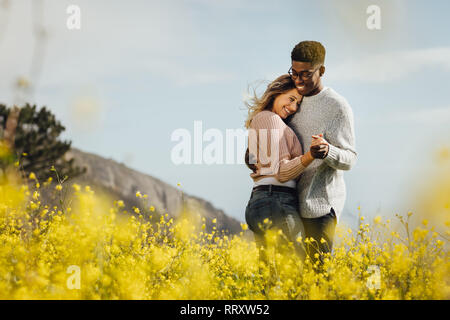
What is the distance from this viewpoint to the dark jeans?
362 centimetres

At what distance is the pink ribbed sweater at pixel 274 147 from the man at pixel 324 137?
0.58 ft

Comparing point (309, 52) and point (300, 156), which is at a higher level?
point (309, 52)

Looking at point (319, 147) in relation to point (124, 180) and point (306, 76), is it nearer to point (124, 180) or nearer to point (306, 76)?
point (306, 76)

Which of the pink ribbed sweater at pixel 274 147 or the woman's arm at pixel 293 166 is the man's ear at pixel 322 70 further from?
the woman's arm at pixel 293 166

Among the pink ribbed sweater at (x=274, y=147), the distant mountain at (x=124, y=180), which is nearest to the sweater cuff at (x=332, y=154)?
the pink ribbed sweater at (x=274, y=147)

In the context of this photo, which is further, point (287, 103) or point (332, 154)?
point (287, 103)

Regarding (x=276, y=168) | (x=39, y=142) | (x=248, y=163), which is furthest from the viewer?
(x=39, y=142)

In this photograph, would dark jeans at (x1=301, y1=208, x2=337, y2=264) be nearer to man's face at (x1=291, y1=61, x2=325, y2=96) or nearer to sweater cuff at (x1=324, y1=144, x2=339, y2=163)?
sweater cuff at (x1=324, y1=144, x2=339, y2=163)

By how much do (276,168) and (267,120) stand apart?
41cm

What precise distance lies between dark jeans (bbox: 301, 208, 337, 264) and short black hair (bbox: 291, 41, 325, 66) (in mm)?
1251

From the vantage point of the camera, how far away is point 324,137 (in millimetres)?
3602

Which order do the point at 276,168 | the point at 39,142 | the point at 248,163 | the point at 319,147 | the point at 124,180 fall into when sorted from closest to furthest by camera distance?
the point at 319,147
the point at 276,168
the point at 248,163
the point at 39,142
the point at 124,180

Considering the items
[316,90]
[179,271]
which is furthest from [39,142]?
[316,90]

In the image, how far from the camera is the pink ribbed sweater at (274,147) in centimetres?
336
